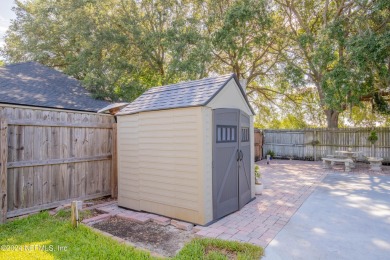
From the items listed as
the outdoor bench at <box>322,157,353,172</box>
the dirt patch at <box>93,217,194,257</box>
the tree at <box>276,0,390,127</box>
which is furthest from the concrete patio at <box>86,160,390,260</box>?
the tree at <box>276,0,390,127</box>

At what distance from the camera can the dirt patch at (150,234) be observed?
333cm

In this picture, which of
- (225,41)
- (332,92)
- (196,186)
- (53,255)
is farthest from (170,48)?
(53,255)

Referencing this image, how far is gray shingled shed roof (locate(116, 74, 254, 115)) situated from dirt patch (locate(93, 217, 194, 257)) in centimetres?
210

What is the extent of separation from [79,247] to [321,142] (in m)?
12.7

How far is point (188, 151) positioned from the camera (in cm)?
414

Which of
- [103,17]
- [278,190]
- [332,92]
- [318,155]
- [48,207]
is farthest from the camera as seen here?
[318,155]

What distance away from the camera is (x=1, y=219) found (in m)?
Result: 4.04

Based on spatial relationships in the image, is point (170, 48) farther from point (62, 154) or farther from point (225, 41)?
point (62, 154)

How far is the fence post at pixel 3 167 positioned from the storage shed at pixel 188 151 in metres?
2.00

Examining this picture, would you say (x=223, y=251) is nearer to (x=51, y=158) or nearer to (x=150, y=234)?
(x=150, y=234)

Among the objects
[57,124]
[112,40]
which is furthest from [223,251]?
[112,40]

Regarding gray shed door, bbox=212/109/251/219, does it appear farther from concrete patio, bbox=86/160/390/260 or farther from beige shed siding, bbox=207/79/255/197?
concrete patio, bbox=86/160/390/260

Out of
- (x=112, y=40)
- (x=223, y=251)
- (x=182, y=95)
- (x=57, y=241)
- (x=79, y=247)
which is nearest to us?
(x=223, y=251)

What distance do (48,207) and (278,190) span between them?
547 centimetres
